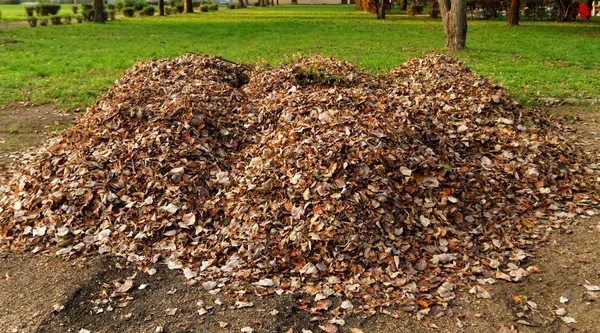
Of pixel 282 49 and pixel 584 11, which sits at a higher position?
pixel 584 11

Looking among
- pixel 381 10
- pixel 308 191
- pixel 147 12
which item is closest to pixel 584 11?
pixel 381 10

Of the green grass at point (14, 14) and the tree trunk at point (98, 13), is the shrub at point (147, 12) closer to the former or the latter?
the green grass at point (14, 14)

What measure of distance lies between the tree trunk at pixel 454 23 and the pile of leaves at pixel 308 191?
8223mm

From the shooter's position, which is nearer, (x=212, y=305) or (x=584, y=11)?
(x=212, y=305)

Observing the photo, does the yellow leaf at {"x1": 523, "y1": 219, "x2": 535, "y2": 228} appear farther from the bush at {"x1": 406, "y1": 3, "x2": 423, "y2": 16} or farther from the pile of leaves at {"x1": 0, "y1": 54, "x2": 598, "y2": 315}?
the bush at {"x1": 406, "y1": 3, "x2": 423, "y2": 16}

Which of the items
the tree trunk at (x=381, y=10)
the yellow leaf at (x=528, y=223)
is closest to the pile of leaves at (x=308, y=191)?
the yellow leaf at (x=528, y=223)

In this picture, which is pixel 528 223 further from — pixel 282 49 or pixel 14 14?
pixel 14 14

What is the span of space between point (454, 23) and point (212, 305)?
40.8 feet

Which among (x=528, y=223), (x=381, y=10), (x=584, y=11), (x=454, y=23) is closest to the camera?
(x=528, y=223)

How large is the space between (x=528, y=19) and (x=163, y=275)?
27.2 metres

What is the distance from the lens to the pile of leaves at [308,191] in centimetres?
411

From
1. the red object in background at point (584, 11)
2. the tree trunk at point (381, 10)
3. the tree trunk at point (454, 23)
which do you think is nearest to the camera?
the tree trunk at point (454, 23)

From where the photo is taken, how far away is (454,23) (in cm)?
1415

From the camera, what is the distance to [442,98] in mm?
6641
